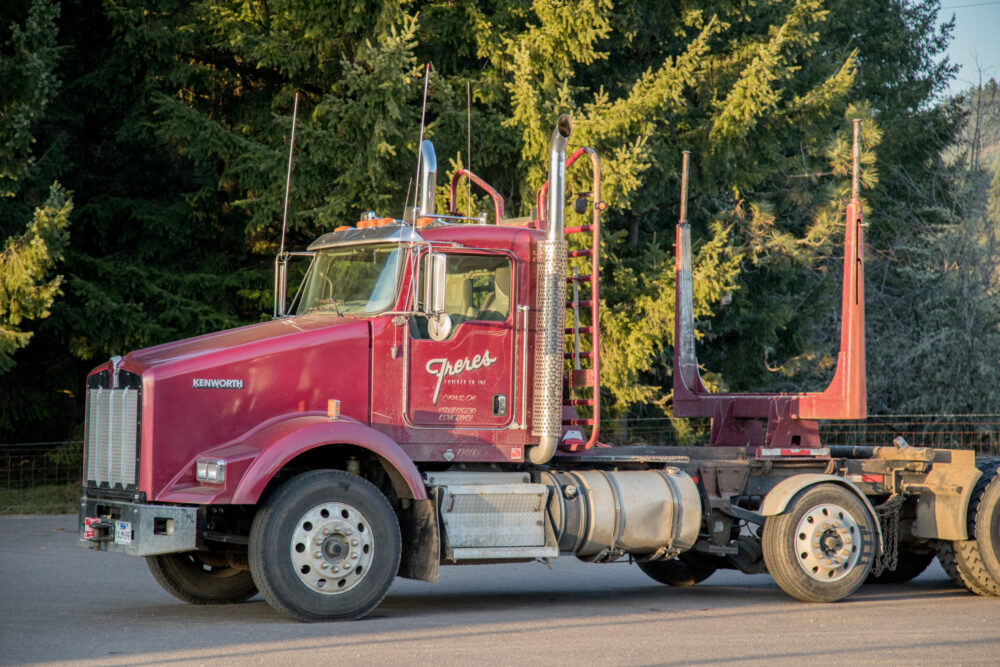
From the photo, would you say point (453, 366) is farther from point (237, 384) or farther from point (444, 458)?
point (237, 384)

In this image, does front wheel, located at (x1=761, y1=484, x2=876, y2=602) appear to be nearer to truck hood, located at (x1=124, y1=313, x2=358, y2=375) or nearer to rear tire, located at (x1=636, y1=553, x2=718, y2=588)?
rear tire, located at (x1=636, y1=553, x2=718, y2=588)

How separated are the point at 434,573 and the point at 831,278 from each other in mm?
21491

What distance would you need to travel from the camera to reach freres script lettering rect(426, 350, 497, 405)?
10141 mm

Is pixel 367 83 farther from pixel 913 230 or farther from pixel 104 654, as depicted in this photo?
pixel 913 230

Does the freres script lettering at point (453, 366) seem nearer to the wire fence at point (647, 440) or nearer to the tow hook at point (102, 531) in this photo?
the tow hook at point (102, 531)

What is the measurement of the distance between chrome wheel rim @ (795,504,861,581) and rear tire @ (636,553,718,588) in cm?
159

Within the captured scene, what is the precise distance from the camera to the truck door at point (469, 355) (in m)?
10.1

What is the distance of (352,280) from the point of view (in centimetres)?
1049

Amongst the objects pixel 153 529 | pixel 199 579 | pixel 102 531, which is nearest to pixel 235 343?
pixel 153 529

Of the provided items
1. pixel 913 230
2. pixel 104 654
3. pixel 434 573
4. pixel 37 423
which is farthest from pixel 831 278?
pixel 104 654

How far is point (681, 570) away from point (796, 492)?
1979 mm

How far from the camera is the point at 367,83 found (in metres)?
19.7

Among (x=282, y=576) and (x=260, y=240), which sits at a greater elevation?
(x=260, y=240)

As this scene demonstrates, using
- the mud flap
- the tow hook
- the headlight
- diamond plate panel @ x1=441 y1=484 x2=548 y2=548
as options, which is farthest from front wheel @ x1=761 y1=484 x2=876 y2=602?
the tow hook
